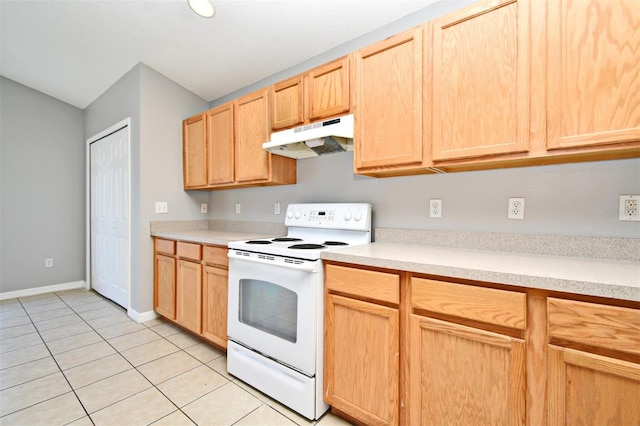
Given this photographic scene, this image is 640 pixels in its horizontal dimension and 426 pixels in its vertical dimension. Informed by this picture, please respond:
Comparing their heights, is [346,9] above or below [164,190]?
above

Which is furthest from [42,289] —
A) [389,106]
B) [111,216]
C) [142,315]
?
[389,106]

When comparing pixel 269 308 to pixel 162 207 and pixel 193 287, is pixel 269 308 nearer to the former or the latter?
pixel 193 287

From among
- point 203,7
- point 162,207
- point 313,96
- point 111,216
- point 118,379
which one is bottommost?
point 118,379

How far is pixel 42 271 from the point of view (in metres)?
4.00

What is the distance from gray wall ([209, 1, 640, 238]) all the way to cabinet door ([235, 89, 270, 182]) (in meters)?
0.35

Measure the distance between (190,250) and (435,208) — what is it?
6.48 ft

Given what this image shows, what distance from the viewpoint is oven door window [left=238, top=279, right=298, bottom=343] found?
67.1 inches

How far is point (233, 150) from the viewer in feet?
8.94

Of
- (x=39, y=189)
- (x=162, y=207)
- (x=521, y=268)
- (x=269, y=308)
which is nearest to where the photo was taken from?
(x=521, y=268)

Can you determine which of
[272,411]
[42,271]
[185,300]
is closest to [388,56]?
[272,411]

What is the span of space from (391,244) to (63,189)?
15.2ft

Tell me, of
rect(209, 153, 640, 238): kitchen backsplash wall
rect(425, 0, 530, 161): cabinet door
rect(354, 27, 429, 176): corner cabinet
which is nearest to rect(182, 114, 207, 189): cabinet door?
rect(209, 153, 640, 238): kitchen backsplash wall

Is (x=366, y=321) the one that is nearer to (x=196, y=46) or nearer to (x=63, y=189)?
(x=196, y=46)

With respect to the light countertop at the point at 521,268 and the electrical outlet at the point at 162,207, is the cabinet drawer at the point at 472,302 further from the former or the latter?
the electrical outlet at the point at 162,207
